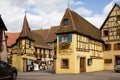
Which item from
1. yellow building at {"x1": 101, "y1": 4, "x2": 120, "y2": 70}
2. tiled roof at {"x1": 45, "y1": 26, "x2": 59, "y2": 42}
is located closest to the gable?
yellow building at {"x1": 101, "y1": 4, "x2": 120, "y2": 70}

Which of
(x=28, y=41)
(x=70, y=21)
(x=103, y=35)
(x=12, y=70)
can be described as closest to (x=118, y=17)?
(x=103, y=35)

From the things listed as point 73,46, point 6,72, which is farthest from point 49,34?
point 6,72

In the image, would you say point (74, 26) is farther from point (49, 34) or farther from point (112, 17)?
point (49, 34)

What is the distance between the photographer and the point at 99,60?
49.6 meters

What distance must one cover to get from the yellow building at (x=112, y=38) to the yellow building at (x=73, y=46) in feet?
21.7

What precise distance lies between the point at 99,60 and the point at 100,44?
124 inches

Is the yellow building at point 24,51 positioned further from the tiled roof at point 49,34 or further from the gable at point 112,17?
the tiled roof at point 49,34

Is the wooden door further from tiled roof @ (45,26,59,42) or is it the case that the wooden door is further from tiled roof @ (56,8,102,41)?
tiled roof @ (45,26,59,42)

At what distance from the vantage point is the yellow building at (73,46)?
1569 inches

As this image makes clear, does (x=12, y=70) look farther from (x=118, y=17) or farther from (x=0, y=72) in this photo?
(x=118, y=17)

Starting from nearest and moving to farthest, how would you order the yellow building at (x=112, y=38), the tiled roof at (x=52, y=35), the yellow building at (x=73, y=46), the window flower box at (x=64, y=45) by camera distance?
the yellow building at (x=73, y=46) → the window flower box at (x=64, y=45) → the yellow building at (x=112, y=38) → the tiled roof at (x=52, y=35)

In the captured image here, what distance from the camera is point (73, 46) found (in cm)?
3984

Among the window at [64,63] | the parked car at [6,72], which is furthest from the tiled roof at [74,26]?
the parked car at [6,72]

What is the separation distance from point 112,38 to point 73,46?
43.1 ft
